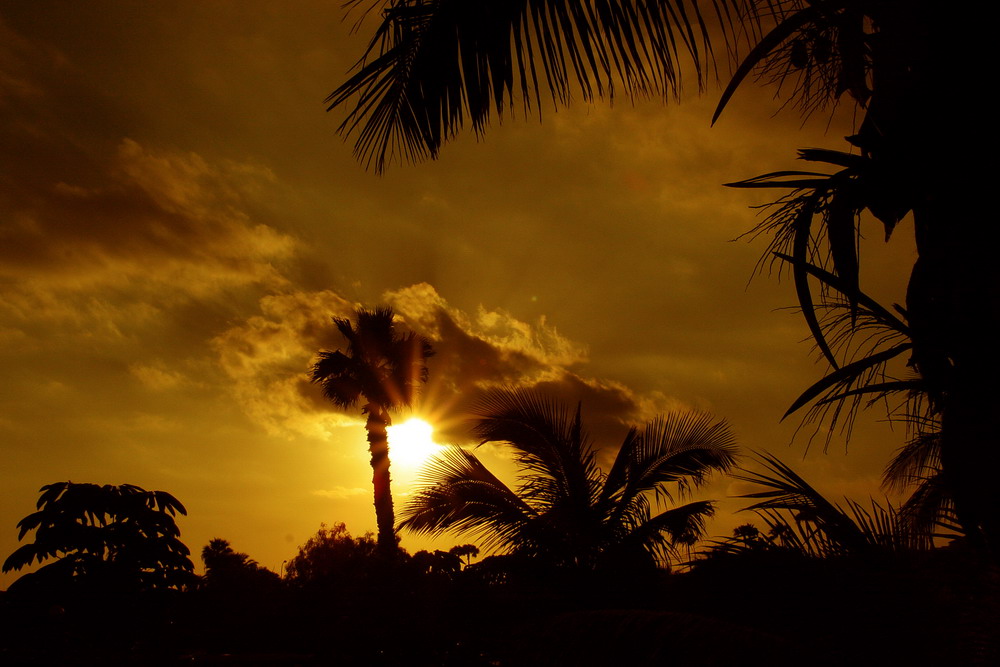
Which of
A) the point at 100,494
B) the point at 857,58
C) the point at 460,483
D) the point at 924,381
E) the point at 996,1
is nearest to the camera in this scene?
the point at 996,1

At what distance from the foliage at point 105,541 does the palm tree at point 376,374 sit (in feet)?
44.1

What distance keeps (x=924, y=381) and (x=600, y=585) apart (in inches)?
202

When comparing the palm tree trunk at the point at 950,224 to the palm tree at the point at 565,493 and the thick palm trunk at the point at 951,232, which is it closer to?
the thick palm trunk at the point at 951,232

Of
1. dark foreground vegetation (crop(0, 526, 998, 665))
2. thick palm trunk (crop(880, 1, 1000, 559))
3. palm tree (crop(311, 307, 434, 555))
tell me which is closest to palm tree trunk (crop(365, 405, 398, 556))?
palm tree (crop(311, 307, 434, 555))

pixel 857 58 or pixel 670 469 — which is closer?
pixel 857 58

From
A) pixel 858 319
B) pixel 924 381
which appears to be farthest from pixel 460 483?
pixel 924 381

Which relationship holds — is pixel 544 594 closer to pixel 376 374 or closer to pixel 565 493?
pixel 565 493

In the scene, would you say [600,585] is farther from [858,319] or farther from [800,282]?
[800,282]

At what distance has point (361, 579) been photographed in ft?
34.3

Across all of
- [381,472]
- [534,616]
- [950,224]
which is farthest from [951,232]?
[381,472]

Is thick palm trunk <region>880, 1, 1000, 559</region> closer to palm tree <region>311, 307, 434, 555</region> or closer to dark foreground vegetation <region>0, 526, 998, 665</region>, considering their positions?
dark foreground vegetation <region>0, 526, 998, 665</region>

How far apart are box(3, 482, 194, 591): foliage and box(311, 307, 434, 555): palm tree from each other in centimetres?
1344

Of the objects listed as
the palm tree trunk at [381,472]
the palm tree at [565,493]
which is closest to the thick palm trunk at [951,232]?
the palm tree at [565,493]

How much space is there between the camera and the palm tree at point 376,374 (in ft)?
72.7
